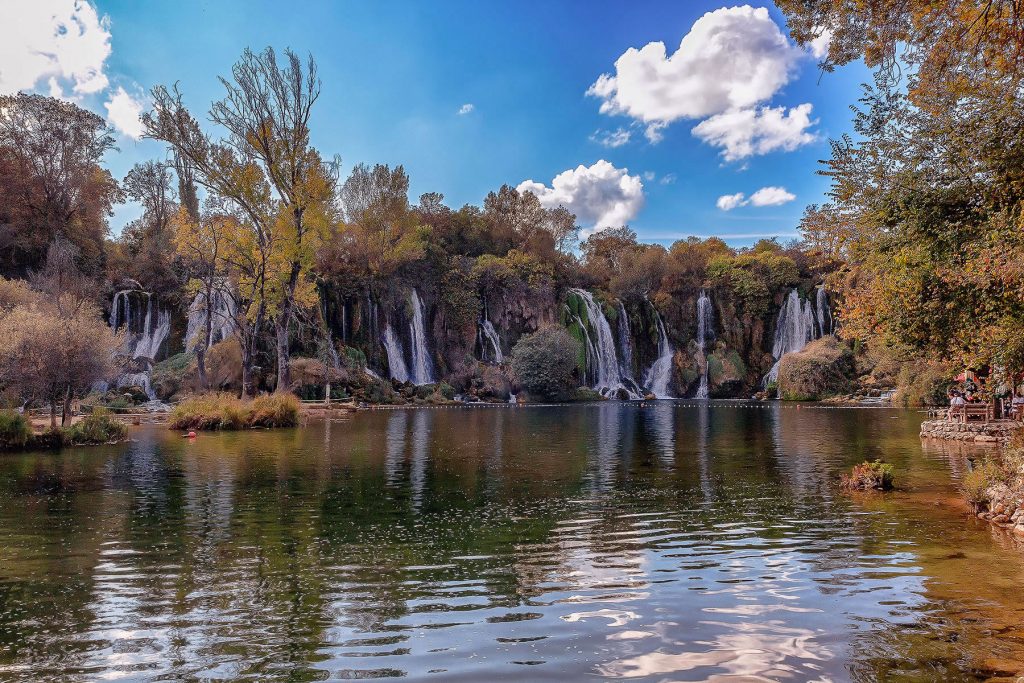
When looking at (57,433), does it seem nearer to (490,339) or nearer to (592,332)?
(490,339)

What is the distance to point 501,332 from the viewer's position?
67.5 metres

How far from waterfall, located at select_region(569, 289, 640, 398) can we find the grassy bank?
45.2 m

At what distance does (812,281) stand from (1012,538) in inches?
2577

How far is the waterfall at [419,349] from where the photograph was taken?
2371 inches

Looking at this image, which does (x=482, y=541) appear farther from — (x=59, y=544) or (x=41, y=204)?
(x=41, y=204)

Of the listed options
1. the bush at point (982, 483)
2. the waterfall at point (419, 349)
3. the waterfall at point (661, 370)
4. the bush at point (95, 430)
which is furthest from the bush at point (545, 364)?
the bush at point (982, 483)

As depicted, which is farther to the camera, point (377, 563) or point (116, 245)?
point (116, 245)

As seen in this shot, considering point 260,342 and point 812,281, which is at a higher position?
point 812,281

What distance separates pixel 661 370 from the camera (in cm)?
6950

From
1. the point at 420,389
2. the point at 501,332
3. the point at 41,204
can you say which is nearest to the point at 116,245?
Answer: the point at 41,204

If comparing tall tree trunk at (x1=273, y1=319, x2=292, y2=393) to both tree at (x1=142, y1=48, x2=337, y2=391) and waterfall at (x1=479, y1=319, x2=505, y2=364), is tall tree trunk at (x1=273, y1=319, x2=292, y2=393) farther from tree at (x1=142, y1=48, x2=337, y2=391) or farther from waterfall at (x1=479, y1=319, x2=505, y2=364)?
waterfall at (x1=479, y1=319, x2=505, y2=364)

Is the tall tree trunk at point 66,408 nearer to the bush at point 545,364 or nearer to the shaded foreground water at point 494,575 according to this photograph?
the shaded foreground water at point 494,575

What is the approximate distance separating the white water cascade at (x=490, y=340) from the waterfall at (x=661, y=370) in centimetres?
1483

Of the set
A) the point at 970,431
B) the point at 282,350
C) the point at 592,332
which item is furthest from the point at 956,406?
the point at 592,332
